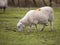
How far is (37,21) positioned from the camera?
38.3ft

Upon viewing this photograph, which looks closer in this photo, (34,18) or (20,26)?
(20,26)

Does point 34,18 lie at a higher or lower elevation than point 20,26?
higher

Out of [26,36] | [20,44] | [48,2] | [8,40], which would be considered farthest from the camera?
[48,2]

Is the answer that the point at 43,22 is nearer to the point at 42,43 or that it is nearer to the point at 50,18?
the point at 50,18

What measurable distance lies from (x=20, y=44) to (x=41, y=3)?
60.7ft

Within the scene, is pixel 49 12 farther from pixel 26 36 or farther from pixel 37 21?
pixel 26 36

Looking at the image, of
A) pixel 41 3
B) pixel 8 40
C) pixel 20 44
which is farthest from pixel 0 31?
pixel 41 3

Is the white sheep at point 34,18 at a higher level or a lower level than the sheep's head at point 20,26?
higher

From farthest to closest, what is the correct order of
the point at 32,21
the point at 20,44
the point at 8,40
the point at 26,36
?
1. the point at 32,21
2. the point at 26,36
3. the point at 8,40
4. the point at 20,44

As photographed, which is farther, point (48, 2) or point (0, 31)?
point (48, 2)

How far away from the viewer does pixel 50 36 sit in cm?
1078

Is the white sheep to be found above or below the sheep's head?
above

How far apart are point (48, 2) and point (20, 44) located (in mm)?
18518

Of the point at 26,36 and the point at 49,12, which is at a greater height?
the point at 49,12
